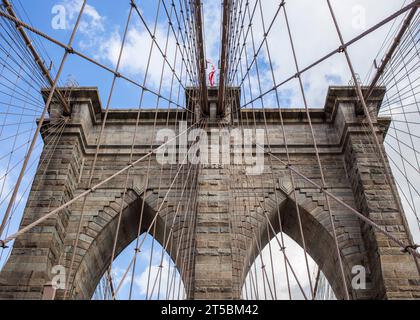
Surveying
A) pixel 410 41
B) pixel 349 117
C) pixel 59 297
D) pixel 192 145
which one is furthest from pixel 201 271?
pixel 410 41

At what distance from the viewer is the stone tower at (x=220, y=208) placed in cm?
723

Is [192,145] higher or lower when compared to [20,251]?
higher

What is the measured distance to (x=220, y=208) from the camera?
815cm

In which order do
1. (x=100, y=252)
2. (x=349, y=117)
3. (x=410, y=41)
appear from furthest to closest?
(x=349, y=117)
(x=100, y=252)
(x=410, y=41)

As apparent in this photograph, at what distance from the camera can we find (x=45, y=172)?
8555mm

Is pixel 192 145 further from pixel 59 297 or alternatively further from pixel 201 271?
pixel 59 297

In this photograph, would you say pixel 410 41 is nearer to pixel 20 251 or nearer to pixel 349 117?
pixel 349 117

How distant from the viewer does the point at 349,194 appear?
346 inches

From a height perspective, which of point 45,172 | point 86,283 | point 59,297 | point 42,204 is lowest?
point 59,297

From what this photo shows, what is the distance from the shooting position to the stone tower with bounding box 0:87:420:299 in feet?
23.7
